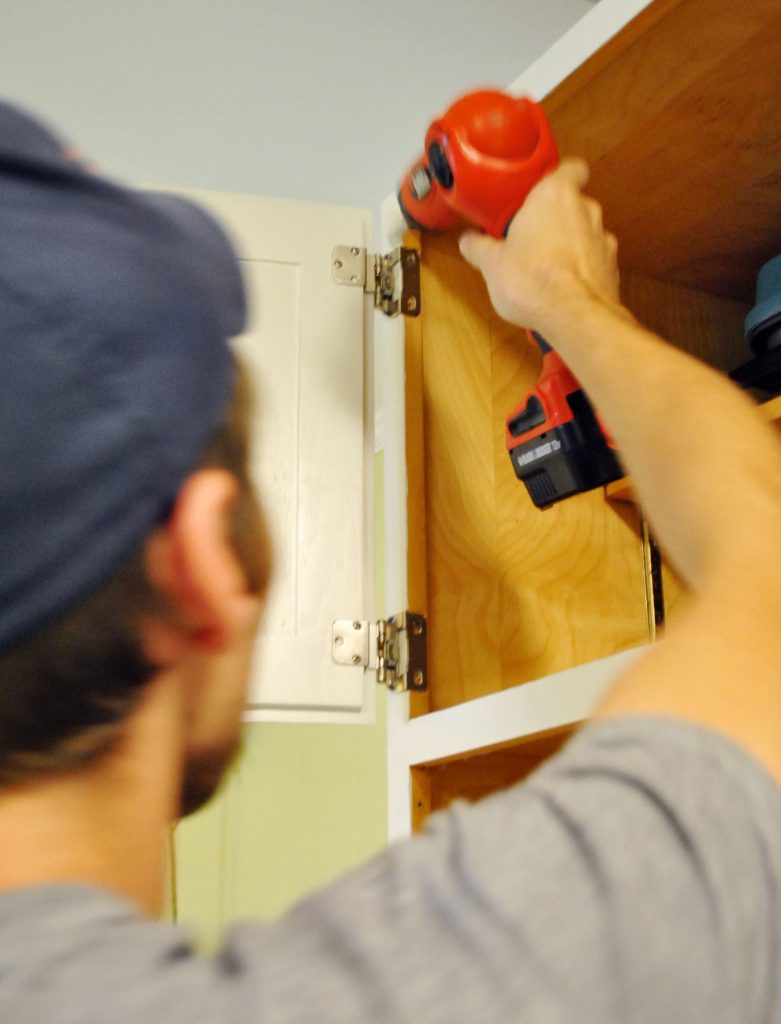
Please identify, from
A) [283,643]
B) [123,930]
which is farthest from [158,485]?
[283,643]

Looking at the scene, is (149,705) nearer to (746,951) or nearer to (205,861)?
(746,951)

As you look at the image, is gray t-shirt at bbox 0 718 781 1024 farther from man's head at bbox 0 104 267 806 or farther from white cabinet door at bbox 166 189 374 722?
white cabinet door at bbox 166 189 374 722

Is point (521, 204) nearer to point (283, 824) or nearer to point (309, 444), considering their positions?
point (309, 444)

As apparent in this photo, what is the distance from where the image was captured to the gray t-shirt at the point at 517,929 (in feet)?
1.10

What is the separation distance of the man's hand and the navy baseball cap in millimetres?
418

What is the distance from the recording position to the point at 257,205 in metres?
1.33

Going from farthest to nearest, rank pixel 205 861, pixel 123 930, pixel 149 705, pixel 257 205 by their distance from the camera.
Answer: pixel 205 861 < pixel 257 205 < pixel 149 705 < pixel 123 930

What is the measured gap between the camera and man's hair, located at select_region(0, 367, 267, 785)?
43 centimetres

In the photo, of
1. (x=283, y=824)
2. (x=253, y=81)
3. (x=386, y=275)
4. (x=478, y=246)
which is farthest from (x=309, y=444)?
(x=283, y=824)

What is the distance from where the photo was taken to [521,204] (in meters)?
0.97

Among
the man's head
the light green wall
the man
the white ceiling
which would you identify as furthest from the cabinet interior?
the light green wall

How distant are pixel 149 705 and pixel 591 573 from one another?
78 cm

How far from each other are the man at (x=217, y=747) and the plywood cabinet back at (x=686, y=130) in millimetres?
519

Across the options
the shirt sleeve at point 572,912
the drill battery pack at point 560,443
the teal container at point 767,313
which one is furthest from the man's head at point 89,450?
the teal container at point 767,313
